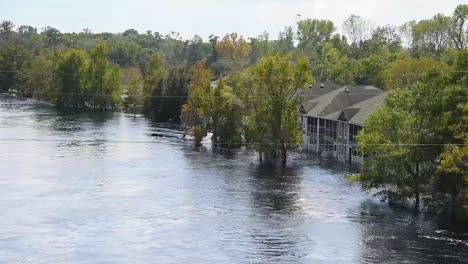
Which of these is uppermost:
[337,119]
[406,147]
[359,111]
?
[359,111]

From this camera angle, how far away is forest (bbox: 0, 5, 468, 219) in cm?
3759

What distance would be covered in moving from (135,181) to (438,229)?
60.3ft

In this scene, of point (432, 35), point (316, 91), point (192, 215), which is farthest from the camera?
point (432, 35)

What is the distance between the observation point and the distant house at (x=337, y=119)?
57.7 m

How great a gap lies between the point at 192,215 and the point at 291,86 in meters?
24.5

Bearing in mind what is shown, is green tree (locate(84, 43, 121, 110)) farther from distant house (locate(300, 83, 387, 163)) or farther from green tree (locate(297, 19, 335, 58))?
distant house (locate(300, 83, 387, 163))

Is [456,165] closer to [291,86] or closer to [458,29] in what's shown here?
[291,86]

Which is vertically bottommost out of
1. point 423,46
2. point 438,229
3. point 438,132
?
point 438,229

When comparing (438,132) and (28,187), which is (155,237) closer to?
(28,187)

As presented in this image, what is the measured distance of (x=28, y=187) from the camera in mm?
40531

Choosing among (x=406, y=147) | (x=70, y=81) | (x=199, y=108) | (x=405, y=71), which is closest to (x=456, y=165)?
(x=406, y=147)

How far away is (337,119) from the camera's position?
60.7m

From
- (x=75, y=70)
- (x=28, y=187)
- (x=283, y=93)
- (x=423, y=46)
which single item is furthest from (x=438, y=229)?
(x=75, y=70)

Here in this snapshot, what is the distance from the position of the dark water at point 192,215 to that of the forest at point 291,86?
96.6 inches
